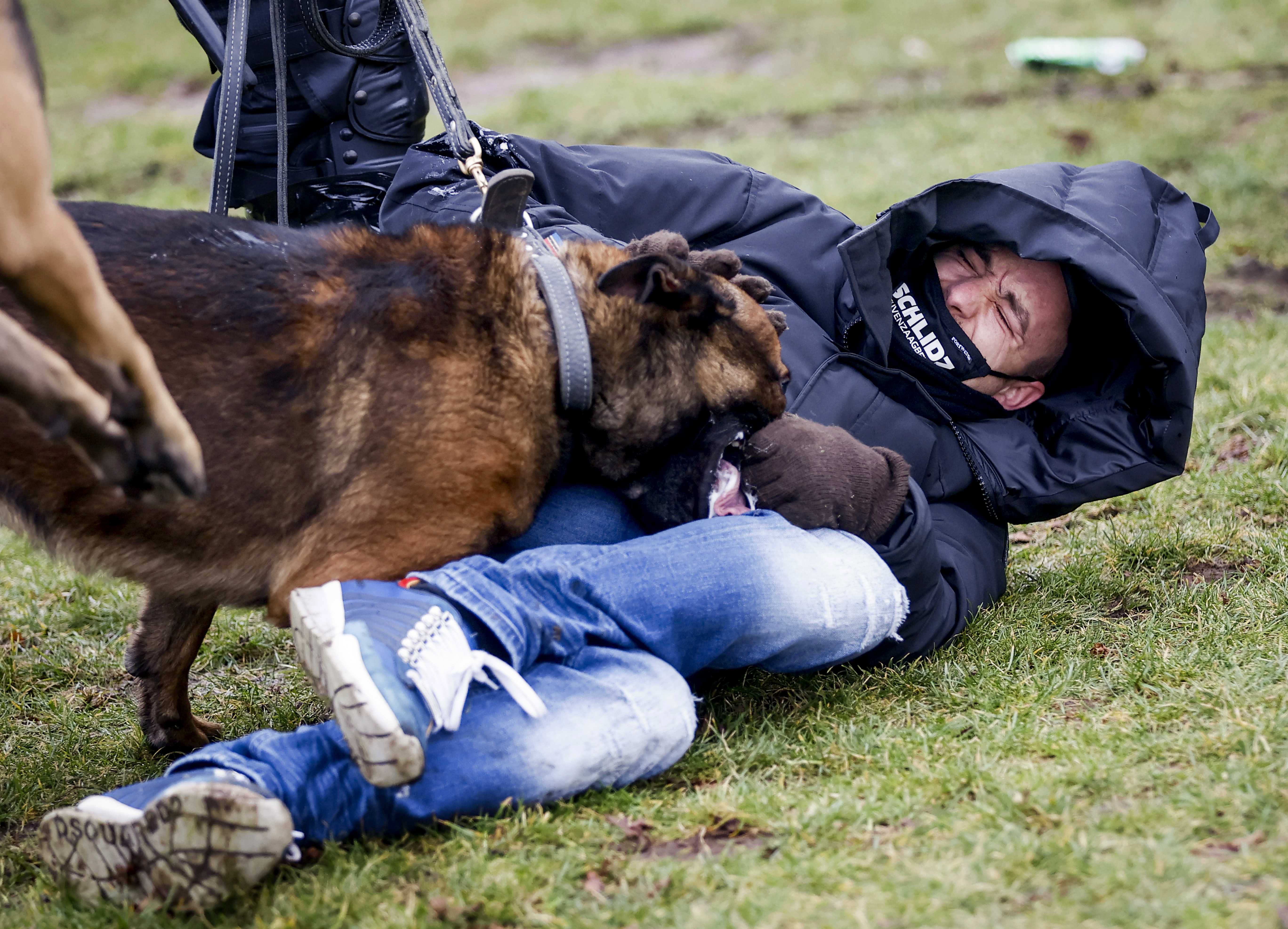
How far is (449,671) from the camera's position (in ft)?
7.45

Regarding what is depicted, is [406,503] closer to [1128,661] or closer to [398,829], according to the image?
[398,829]

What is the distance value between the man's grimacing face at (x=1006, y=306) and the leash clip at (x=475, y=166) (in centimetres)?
139

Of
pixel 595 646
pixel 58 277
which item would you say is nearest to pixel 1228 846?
pixel 595 646

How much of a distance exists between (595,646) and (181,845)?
0.92 m

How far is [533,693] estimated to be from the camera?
2359 millimetres

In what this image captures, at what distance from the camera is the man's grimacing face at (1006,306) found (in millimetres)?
3398

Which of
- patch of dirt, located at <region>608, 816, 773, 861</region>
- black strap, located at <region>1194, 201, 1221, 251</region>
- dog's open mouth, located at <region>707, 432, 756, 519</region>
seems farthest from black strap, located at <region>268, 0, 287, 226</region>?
black strap, located at <region>1194, 201, 1221, 251</region>

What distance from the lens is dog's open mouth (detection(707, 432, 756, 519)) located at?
9.30 ft

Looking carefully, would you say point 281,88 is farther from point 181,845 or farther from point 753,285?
point 181,845

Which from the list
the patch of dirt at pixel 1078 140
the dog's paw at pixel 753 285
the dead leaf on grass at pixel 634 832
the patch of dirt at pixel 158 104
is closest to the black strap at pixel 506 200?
the dog's paw at pixel 753 285

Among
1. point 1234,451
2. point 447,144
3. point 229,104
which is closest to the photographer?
point 229,104

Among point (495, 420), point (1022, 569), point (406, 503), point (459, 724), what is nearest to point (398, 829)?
point (459, 724)

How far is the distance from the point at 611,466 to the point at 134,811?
4.25 ft

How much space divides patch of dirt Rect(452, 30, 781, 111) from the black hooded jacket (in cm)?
733
